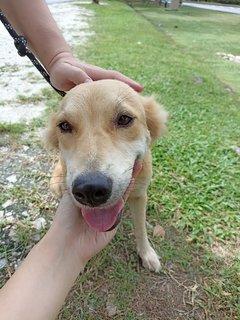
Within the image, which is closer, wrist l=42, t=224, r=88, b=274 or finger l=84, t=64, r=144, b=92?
wrist l=42, t=224, r=88, b=274

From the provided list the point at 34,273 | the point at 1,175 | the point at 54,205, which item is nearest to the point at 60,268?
the point at 34,273

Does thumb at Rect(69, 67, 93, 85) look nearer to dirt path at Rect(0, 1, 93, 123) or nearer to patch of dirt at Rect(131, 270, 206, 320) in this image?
patch of dirt at Rect(131, 270, 206, 320)

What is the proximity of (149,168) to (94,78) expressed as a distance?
83 centimetres

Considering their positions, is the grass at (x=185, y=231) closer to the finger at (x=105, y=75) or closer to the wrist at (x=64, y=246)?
the wrist at (x=64, y=246)

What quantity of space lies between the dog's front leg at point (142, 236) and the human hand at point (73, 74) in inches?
34.1

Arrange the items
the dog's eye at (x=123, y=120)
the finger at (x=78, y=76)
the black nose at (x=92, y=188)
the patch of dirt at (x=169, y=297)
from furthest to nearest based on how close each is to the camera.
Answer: the finger at (x=78, y=76) < the patch of dirt at (x=169, y=297) < the dog's eye at (x=123, y=120) < the black nose at (x=92, y=188)

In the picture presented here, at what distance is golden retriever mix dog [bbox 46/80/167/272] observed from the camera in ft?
5.96

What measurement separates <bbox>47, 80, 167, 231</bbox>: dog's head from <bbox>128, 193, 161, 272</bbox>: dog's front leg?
49cm

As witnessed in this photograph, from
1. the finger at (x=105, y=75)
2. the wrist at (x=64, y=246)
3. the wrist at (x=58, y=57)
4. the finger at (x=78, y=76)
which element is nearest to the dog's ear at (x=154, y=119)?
the finger at (x=105, y=75)

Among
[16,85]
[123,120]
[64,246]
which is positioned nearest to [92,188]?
[64,246]

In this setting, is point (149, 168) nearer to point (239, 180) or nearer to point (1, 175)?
point (239, 180)

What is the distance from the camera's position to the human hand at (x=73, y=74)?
2.64 m

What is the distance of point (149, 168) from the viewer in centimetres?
266

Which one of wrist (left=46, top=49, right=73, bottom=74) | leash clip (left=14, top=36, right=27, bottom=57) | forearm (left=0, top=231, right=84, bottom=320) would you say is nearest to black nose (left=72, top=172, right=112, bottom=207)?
forearm (left=0, top=231, right=84, bottom=320)
